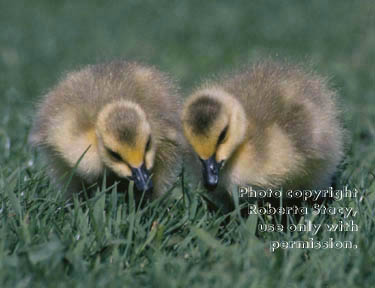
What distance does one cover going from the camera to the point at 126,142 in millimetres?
3047

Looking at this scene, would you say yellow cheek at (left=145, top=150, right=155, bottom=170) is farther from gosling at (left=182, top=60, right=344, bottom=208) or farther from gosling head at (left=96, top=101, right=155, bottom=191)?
gosling at (left=182, top=60, right=344, bottom=208)

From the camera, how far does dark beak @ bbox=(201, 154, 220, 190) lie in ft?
10.1

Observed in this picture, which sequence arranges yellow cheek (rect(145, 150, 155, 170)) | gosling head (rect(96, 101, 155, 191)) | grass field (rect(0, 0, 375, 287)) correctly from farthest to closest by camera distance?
1. yellow cheek (rect(145, 150, 155, 170))
2. gosling head (rect(96, 101, 155, 191))
3. grass field (rect(0, 0, 375, 287))

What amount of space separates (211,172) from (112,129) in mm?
469

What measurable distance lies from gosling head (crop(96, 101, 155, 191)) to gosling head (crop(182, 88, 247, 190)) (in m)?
0.20

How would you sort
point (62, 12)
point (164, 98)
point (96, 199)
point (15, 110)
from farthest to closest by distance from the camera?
point (62, 12), point (15, 110), point (164, 98), point (96, 199)

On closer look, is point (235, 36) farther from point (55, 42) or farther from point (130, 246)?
point (130, 246)

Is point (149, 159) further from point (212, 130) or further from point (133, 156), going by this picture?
point (212, 130)

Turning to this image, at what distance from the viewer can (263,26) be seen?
847 cm

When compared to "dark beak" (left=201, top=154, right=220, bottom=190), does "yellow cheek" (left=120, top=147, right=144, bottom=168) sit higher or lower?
higher

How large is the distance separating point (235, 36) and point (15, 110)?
3.71 metres

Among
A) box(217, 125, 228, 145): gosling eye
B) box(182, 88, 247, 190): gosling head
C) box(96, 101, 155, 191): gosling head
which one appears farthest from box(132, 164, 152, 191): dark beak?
box(217, 125, 228, 145): gosling eye

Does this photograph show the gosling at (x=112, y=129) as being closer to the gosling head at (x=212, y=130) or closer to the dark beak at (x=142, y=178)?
the dark beak at (x=142, y=178)

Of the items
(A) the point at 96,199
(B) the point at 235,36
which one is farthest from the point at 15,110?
(B) the point at 235,36
